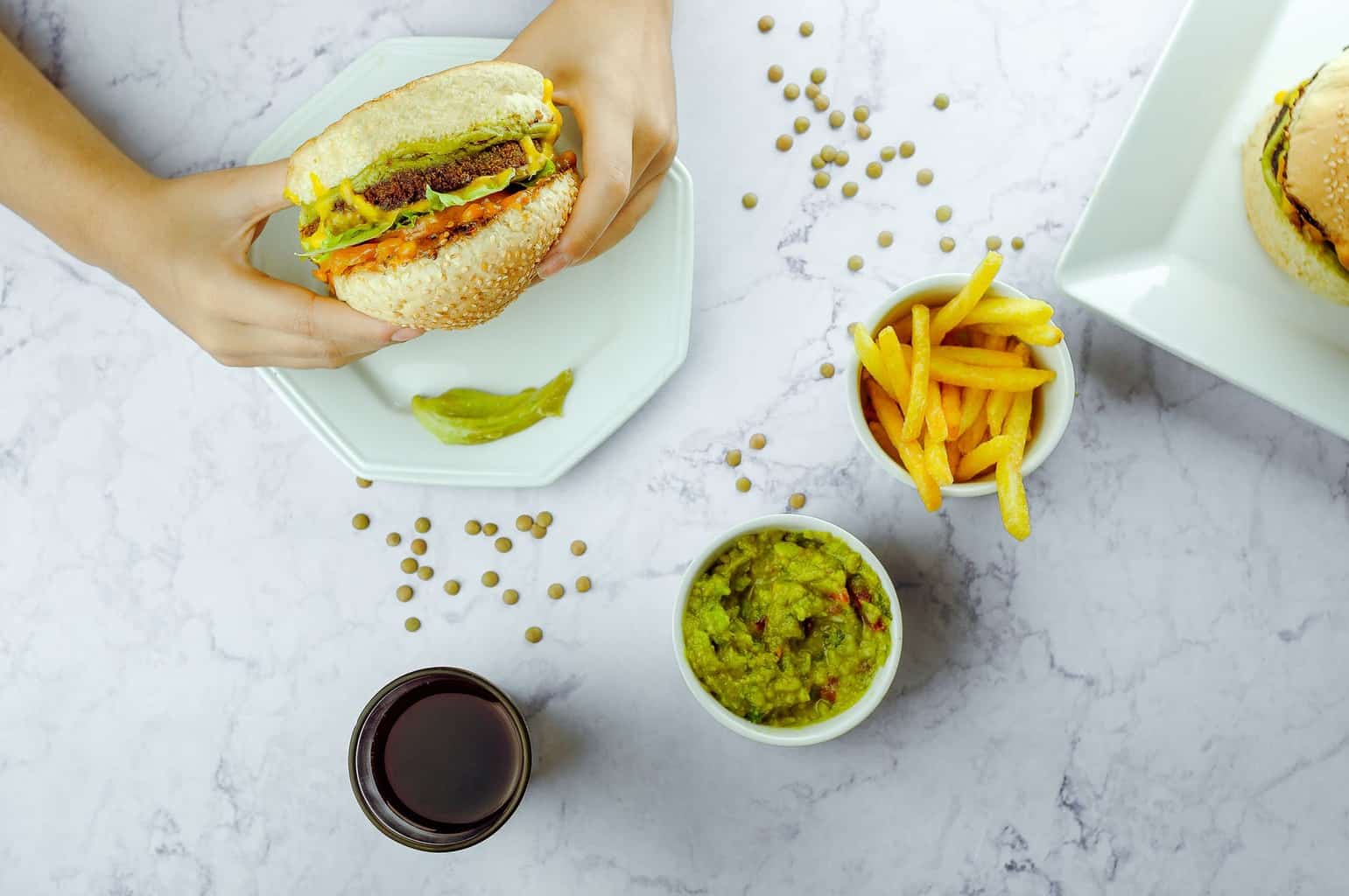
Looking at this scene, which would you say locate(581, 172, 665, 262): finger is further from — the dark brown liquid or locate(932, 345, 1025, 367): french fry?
the dark brown liquid

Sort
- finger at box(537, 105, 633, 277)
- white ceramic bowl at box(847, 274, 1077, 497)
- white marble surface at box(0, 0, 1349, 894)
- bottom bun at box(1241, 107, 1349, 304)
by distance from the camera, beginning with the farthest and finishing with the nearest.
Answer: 1. white marble surface at box(0, 0, 1349, 894)
2. bottom bun at box(1241, 107, 1349, 304)
3. white ceramic bowl at box(847, 274, 1077, 497)
4. finger at box(537, 105, 633, 277)

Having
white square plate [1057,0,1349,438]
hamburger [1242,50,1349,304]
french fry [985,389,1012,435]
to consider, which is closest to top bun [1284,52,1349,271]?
hamburger [1242,50,1349,304]

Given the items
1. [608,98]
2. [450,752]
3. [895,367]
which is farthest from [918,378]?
[450,752]

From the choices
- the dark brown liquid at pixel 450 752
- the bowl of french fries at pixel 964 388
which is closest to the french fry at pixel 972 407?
the bowl of french fries at pixel 964 388

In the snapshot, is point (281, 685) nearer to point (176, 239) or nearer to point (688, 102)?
point (176, 239)

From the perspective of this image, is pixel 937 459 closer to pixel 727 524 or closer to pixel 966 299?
pixel 966 299

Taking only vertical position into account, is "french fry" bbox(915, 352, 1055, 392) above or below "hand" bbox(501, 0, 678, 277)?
below
